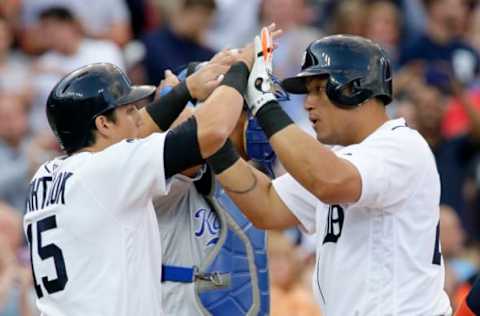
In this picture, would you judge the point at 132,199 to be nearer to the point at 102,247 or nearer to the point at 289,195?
the point at 102,247

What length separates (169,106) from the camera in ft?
20.2

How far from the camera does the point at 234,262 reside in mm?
6219

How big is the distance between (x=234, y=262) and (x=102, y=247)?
0.85 m

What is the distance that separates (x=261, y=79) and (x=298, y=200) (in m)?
0.63

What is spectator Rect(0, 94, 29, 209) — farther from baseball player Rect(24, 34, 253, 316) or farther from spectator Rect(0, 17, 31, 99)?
baseball player Rect(24, 34, 253, 316)

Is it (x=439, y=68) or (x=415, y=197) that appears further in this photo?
(x=439, y=68)

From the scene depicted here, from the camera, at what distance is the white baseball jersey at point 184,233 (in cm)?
614

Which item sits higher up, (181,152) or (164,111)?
(164,111)

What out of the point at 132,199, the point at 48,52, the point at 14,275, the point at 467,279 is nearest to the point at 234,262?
the point at 132,199

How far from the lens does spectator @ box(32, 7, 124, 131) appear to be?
35.4 feet

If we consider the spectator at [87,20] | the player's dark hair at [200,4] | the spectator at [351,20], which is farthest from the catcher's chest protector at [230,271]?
the spectator at [351,20]

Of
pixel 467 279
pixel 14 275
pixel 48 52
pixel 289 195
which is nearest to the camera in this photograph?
pixel 289 195

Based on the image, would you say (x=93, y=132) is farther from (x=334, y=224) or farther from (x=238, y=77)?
(x=334, y=224)

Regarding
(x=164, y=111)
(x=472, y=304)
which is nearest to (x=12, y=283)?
(x=164, y=111)
